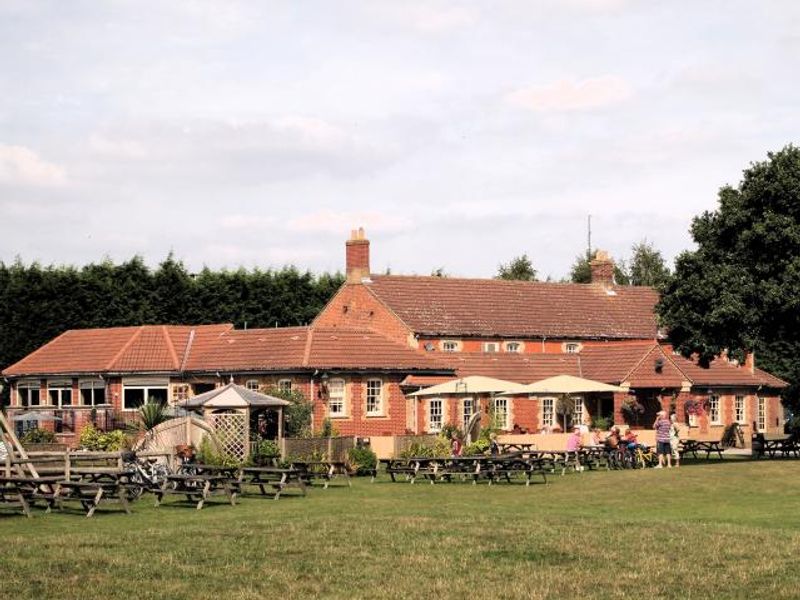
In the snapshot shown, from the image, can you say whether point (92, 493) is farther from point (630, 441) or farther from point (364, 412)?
point (364, 412)

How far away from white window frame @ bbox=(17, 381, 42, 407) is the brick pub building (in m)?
0.05

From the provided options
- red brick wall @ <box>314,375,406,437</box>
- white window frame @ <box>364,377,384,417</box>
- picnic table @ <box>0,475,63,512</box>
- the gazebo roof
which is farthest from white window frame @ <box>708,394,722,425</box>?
picnic table @ <box>0,475,63,512</box>

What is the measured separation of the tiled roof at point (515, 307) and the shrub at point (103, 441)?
46.7 ft

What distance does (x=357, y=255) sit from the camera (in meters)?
62.5

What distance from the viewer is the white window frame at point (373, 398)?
55.1 m

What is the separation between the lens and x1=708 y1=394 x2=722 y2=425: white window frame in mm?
62500

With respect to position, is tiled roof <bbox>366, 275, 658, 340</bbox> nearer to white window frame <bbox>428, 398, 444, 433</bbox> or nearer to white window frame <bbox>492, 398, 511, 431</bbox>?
white window frame <bbox>428, 398, 444, 433</bbox>

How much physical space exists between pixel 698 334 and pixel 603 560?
24624 mm

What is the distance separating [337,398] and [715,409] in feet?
58.7

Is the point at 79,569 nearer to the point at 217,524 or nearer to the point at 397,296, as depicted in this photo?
the point at 217,524

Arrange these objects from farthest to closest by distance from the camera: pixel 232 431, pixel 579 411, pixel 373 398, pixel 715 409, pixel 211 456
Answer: pixel 715 409 < pixel 579 411 < pixel 373 398 < pixel 232 431 < pixel 211 456

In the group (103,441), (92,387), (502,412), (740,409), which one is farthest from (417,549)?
(740,409)

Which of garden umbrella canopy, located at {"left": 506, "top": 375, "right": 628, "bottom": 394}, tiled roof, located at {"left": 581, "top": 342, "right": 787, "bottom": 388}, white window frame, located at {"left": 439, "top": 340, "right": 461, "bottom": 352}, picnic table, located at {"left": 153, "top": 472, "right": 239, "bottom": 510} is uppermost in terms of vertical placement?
white window frame, located at {"left": 439, "top": 340, "right": 461, "bottom": 352}

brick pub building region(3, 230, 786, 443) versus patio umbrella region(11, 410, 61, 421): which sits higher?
brick pub building region(3, 230, 786, 443)
